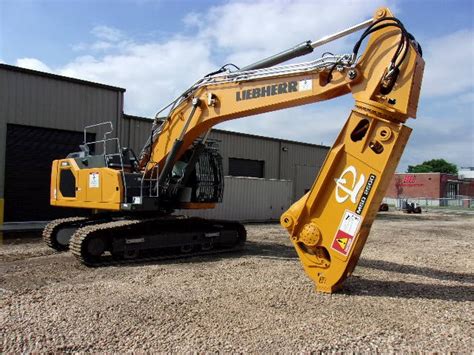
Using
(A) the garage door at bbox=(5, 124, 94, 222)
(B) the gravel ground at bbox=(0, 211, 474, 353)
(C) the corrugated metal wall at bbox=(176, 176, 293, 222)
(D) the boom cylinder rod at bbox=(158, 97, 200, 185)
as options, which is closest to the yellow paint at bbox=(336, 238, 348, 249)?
(B) the gravel ground at bbox=(0, 211, 474, 353)

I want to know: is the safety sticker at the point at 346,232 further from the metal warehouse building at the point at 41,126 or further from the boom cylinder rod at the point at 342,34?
the metal warehouse building at the point at 41,126

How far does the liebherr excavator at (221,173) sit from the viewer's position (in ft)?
22.6

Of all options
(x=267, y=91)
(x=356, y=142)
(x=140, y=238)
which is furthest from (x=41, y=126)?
(x=356, y=142)

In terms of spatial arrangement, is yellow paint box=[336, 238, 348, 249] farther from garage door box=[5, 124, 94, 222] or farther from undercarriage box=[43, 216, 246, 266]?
garage door box=[5, 124, 94, 222]

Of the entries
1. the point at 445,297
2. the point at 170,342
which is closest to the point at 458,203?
the point at 445,297

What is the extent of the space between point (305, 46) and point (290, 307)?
439 cm

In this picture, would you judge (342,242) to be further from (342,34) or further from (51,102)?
(51,102)

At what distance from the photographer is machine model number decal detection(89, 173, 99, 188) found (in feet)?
34.4

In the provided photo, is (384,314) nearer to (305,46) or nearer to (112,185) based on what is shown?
(305,46)

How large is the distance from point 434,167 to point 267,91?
109 m

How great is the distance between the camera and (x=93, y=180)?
1062cm

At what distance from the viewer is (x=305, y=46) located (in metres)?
7.99

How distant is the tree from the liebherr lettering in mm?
102756

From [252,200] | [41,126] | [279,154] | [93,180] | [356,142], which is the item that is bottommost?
[252,200]
